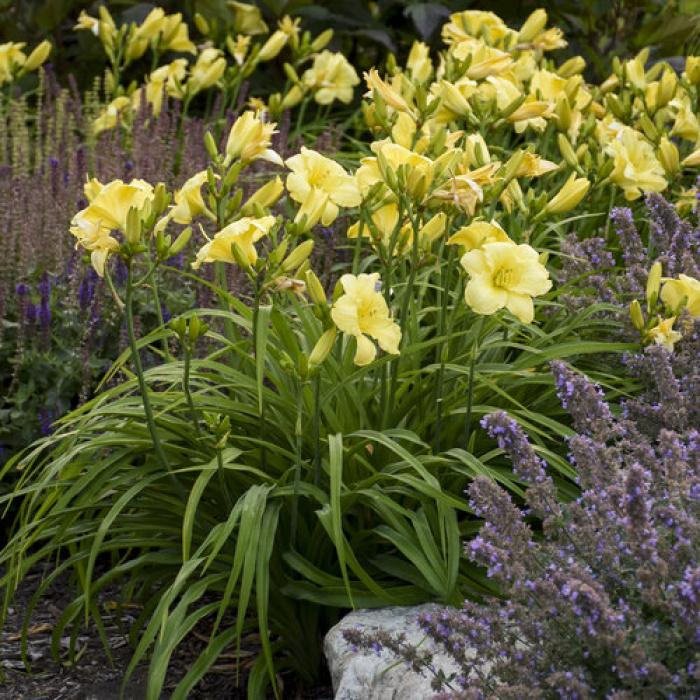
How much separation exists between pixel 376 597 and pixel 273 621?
0.28 metres

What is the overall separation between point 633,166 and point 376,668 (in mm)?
1695

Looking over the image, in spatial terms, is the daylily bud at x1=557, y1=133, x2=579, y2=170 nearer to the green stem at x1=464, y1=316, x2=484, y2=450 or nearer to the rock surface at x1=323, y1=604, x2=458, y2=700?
the green stem at x1=464, y1=316, x2=484, y2=450

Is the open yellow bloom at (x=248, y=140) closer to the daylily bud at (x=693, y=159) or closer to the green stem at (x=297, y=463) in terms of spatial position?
the green stem at (x=297, y=463)

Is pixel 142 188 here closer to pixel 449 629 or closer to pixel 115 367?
pixel 115 367

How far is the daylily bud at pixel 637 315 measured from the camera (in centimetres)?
270

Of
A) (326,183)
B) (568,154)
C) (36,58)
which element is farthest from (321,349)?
(36,58)

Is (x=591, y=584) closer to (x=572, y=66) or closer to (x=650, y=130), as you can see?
(x=650, y=130)

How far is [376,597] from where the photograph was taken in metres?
2.57

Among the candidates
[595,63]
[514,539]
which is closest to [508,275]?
[514,539]

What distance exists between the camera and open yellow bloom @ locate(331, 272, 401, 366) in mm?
2291

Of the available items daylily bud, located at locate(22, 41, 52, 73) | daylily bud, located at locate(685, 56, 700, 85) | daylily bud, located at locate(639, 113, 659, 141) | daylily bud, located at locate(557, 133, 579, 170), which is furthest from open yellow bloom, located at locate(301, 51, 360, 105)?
daylily bud, located at locate(557, 133, 579, 170)

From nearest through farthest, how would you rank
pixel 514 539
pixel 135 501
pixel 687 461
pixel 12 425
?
pixel 514 539 → pixel 687 461 → pixel 135 501 → pixel 12 425

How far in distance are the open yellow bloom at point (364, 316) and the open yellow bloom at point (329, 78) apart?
9.20 ft

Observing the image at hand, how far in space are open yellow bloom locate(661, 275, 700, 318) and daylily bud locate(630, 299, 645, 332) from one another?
0.23 feet
